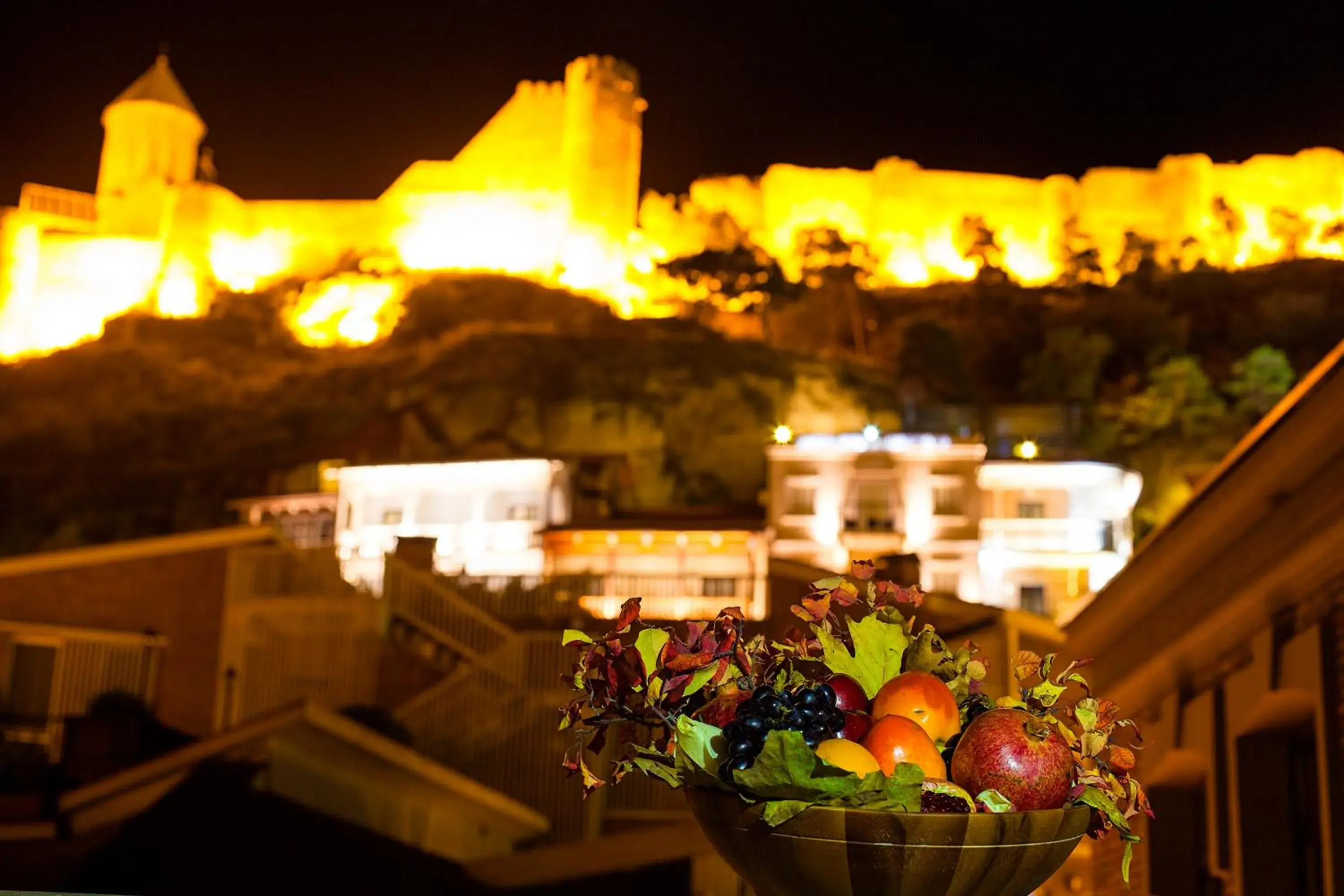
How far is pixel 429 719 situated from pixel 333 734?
4090mm

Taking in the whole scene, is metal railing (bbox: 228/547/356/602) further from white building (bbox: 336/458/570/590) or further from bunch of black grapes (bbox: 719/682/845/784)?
white building (bbox: 336/458/570/590)

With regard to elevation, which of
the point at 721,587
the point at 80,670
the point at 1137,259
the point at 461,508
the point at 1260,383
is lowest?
the point at 80,670

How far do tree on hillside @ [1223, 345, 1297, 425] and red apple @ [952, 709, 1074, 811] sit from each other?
2129 inches

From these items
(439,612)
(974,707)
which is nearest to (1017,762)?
(974,707)

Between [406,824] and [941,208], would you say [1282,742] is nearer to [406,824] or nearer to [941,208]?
[406,824]

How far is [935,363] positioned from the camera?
61.0m

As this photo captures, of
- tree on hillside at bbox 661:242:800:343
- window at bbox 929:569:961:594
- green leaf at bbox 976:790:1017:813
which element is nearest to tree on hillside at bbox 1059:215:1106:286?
tree on hillside at bbox 661:242:800:343

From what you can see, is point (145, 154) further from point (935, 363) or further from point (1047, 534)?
point (1047, 534)

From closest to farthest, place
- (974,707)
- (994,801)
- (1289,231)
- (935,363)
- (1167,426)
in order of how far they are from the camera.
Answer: (994,801)
(974,707)
(1167,426)
(935,363)
(1289,231)

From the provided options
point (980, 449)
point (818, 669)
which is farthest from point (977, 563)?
point (818, 669)

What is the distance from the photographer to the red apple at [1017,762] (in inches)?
89.7

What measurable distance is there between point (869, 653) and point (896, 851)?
56 cm

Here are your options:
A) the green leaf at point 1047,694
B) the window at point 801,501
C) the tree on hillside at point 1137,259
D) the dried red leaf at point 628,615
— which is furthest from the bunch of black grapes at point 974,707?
the tree on hillside at point 1137,259

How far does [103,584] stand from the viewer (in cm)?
1545
